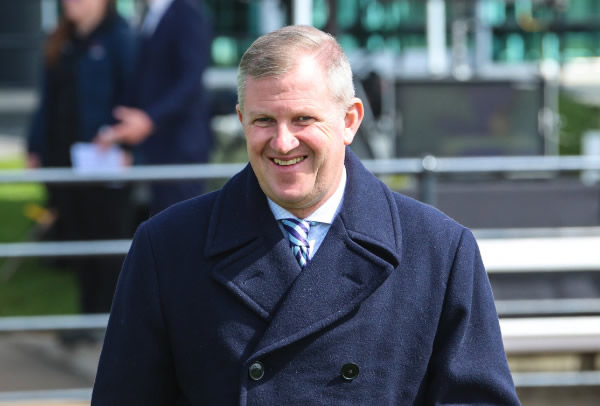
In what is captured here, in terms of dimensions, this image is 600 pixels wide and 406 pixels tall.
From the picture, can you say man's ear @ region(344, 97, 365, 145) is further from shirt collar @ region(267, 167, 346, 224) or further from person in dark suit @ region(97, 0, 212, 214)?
person in dark suit @ region(97, 0, 212, 214)

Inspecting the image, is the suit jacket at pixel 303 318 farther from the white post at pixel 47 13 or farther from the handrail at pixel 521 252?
the white post at pixel 47 13

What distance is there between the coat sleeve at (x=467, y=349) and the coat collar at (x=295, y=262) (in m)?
0.14

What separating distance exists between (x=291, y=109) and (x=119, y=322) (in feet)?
1.92

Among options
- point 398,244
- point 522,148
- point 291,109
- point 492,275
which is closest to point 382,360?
point 398,244

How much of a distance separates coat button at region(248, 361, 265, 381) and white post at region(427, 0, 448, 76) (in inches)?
601

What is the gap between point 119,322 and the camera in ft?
7.22

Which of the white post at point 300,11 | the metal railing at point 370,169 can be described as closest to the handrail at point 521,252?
the metal railing at point 370,169

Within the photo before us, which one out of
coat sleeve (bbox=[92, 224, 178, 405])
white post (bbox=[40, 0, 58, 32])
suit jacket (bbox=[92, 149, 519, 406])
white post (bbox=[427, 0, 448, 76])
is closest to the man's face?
suit jacket (bbox=[92, 149, 519, 406])

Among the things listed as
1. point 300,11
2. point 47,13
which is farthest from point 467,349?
point 47,13

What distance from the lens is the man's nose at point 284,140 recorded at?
207cm

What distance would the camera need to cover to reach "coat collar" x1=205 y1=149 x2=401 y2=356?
7.09ft

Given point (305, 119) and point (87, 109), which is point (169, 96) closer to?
point (87, 109)

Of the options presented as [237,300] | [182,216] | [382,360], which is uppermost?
[182,216]

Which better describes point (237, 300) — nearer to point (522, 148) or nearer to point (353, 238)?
point (353, 238)
